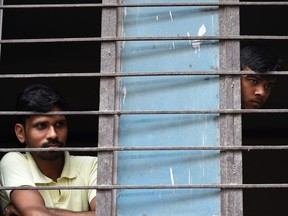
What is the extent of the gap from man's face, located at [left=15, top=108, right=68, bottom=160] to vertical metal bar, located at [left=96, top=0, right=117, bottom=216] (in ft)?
1.54

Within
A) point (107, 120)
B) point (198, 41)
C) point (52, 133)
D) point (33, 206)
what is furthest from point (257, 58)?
point (33, 206)

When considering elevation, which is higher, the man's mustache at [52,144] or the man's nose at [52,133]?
the man's nose at [52,133]

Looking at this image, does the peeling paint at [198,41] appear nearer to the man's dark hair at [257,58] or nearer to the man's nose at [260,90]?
the man's dark hair at [257,58]

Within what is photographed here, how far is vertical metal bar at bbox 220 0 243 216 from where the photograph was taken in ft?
7.97

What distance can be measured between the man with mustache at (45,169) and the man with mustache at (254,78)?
2.01ft

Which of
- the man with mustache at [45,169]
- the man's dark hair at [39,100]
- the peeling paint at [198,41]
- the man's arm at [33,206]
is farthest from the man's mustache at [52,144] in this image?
the peeling paint at [198,41]

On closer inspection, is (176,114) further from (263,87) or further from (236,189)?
(263,87)

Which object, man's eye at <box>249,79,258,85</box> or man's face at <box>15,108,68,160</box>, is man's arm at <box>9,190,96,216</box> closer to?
man's face at <box>15,108,68,160</box>

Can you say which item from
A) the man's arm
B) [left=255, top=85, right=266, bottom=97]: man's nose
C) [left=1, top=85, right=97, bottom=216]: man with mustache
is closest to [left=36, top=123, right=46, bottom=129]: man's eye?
[left=1, top=85, right=97, bottom=216]: man with mustache

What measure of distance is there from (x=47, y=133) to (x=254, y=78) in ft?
2.59

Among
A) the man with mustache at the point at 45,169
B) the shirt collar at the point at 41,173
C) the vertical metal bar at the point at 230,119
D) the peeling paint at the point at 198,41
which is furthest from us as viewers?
the shirt collar at the point at 41,173

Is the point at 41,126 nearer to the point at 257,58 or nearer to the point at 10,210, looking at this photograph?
the point at 10,210

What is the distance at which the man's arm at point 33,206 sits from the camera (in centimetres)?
269

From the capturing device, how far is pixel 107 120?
8.24ft
